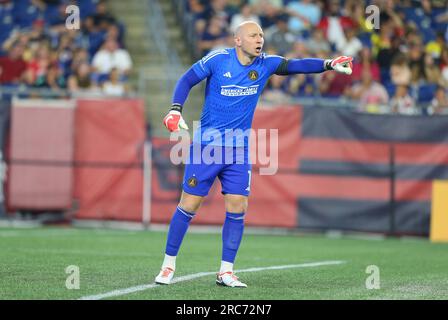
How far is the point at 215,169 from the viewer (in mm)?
9008

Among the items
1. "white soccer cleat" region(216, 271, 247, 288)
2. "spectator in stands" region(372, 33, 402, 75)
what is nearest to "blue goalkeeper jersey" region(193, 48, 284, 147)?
"white soccer cleat" region(216, 271, 247, 288)

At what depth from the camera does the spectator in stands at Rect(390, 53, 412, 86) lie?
18438 mm

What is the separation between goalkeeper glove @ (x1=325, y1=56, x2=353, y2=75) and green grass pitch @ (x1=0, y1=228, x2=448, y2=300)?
1923mm

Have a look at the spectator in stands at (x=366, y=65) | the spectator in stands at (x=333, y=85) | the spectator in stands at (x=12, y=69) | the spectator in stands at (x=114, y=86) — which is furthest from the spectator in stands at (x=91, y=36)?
the spectator in stands at (x=366, y=65)

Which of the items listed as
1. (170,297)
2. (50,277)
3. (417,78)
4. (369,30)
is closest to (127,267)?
(50,277)

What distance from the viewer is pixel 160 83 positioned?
66.4ft

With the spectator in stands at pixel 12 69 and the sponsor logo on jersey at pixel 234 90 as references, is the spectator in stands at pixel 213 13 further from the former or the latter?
the sponsor logo on jersey at pixel 234 90

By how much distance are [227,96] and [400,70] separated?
1002cm

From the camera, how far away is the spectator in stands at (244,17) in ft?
68.0

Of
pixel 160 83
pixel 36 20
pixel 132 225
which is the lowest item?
pixel 132 225

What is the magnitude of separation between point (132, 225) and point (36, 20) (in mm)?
6046
